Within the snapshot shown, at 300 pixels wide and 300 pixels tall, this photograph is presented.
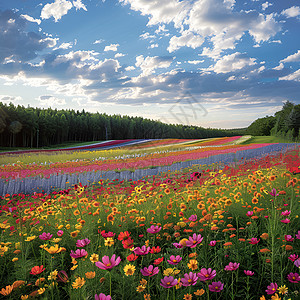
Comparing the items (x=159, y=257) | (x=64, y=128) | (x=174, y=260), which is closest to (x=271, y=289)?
(x=174, y=260)

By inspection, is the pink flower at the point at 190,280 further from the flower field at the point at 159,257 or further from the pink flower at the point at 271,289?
the pink flower at the point at 271,289

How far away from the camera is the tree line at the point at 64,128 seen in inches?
A: 1794

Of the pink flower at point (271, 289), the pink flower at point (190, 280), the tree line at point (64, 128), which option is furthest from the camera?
the tree line at point (64, 128)

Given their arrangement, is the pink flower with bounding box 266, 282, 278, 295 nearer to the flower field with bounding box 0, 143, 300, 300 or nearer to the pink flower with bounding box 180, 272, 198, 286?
the flower field with bounding box 0, 143, 300, 300

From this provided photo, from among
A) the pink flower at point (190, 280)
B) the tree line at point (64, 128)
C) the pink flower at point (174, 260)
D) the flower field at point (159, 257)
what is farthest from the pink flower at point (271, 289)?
the tree line at point (64, 128)

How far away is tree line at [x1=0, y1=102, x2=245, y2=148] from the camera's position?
1794 inches

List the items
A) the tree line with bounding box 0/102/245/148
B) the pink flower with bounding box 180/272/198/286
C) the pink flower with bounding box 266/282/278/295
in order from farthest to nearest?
the tree line with bounding box 0/102/245/148, the pink flower with bounding box 266/282/278/295, the pink flower with bounding box 180/272/198/286

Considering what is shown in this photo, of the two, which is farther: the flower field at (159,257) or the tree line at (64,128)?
the tree line at (64,128)

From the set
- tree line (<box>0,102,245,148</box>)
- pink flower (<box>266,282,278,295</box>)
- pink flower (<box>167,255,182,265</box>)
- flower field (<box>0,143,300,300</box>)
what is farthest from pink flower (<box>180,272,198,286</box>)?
tree line (<box>0,102,245,148</box>)

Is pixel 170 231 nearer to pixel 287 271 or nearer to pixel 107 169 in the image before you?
pixel 287 271

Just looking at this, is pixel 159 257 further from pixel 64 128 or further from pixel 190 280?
pixel 64 128

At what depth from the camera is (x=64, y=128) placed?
5616 cm

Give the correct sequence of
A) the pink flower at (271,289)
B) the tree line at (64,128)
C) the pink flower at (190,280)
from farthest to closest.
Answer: the tree line at (64,128), the pink flower at (271,289), the pink flower at (190,280)

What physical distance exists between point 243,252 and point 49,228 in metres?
2.49
